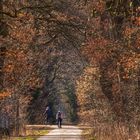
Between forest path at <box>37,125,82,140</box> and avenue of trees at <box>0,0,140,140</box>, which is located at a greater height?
avenue of trees at <box>0,0,140,140</box>

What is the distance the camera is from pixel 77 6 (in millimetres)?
25844

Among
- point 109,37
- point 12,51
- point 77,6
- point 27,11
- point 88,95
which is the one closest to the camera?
point 12,51

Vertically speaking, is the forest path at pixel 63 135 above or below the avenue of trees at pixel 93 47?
below

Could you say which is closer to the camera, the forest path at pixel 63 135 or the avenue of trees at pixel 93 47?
the avenue of trees at pixel 93 47

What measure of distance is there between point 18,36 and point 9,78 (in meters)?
2.08

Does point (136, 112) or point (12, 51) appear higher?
point (12, 51)

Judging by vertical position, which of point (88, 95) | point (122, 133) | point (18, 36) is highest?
point (18, 36)

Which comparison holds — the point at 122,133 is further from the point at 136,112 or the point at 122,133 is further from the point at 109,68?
the point at 109,68

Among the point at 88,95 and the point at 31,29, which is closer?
the point at 31,29

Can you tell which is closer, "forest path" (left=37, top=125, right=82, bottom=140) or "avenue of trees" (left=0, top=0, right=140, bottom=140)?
"avenue of trees" (left=0, top=0, right=140, bottom=140)

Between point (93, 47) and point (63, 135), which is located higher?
point (93, 47)

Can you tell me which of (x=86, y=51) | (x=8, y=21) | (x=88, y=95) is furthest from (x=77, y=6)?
(x=88, y=95)

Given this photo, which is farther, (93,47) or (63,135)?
(63,135)

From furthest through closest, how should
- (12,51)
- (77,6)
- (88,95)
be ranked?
(88,95), (77,6), (12,51)
